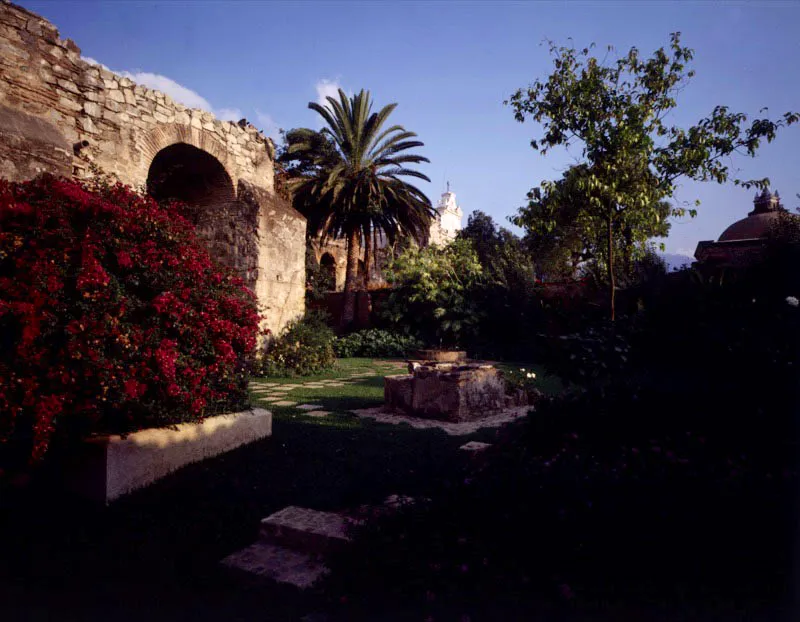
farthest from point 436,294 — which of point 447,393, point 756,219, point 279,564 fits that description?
point 756,219

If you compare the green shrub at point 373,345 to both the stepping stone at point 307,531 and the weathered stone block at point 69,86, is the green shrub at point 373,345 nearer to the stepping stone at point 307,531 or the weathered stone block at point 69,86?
the weathered stone block at point 69,86

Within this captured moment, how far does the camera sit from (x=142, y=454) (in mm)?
3064

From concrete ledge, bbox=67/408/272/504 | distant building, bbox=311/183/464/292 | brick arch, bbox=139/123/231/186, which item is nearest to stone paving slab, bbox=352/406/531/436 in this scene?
concrete ledge, bbox=67/408/272/504

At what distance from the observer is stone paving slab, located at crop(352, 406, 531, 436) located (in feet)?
16.4

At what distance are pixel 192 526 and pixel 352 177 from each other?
13778 mm

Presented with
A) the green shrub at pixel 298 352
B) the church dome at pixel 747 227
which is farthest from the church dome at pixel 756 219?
the green shrub at pixel 298 352

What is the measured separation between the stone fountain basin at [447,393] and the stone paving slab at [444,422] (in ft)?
0.37

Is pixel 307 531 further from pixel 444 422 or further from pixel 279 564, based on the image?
pixel 444 422

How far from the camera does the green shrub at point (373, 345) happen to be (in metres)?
13.8

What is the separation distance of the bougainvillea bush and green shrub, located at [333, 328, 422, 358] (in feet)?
33.2

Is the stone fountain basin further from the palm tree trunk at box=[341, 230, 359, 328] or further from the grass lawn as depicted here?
the palm tree trunk at box=[341, 230, 359, 328]

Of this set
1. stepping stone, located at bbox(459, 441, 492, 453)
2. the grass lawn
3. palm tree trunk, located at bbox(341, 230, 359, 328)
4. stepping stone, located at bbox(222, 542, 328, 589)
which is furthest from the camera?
palm tree trunk, located at bbox(341, 230, 359, 328)

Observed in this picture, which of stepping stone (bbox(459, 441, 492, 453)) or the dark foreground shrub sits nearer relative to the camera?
the dark foreground shrub

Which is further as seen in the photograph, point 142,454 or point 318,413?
point 318,413
